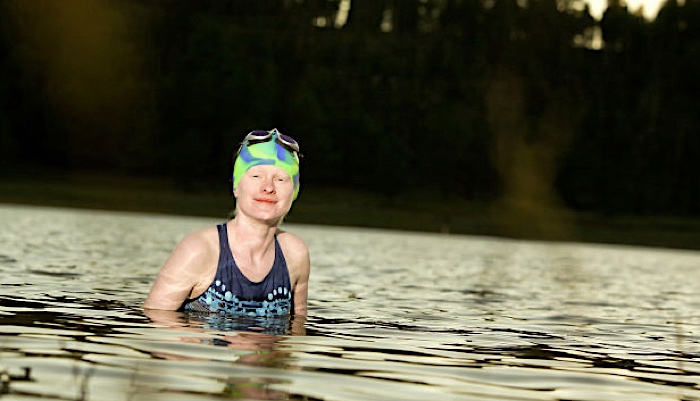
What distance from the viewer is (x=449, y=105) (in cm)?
14050

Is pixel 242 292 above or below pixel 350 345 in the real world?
above

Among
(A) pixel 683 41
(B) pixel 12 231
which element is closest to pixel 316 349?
(B) pixel 12 231

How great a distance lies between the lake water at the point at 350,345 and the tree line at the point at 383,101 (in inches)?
3370

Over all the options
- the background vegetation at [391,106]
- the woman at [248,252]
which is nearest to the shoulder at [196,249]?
the woman at [248,252]

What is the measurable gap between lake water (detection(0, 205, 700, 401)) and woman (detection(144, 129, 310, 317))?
1.04 ft

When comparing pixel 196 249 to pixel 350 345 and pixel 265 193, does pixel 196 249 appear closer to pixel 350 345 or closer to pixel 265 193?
pixel 265 193

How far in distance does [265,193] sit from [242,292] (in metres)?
1.17

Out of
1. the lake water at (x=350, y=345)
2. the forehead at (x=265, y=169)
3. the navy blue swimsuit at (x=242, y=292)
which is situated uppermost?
the forehead at (x=265, y=169)

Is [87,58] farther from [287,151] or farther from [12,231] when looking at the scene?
[287,151]

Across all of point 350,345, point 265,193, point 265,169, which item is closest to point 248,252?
point 265,193

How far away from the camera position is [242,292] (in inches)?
509

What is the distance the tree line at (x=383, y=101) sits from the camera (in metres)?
119

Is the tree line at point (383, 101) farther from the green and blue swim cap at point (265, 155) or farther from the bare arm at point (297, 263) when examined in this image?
the green and blue swim cap at point (265, 155)

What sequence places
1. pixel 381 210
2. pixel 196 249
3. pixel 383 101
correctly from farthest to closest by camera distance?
pixel 383 101
pixel 381 210
pixel 196 249
